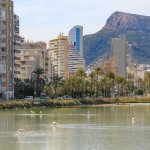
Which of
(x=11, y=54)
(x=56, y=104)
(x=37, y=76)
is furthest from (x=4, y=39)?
(x=37, y=76)

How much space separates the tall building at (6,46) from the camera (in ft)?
502

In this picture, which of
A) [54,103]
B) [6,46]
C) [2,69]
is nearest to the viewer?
[54,103]

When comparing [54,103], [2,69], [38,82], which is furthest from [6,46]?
A: [38,82]

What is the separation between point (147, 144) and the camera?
5316 centimetres

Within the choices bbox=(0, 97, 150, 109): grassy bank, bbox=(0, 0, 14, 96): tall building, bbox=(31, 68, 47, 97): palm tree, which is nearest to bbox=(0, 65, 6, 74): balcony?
bbox=(0, 0, 14, 96): tall building

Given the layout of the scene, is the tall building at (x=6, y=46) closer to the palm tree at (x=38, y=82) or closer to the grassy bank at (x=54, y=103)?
the grassy bank at (x=54, y=103)

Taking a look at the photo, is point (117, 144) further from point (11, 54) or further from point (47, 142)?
point (11, 54)

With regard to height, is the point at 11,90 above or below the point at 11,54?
below

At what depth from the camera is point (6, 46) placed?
154375mm

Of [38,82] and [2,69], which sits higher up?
[2,69]

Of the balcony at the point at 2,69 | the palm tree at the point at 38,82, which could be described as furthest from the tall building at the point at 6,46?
the palm tree at the point at 38,82

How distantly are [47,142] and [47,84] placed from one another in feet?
468

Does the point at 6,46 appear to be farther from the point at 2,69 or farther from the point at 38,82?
the point at 38,82

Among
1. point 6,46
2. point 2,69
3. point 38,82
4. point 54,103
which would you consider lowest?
point 54,103
